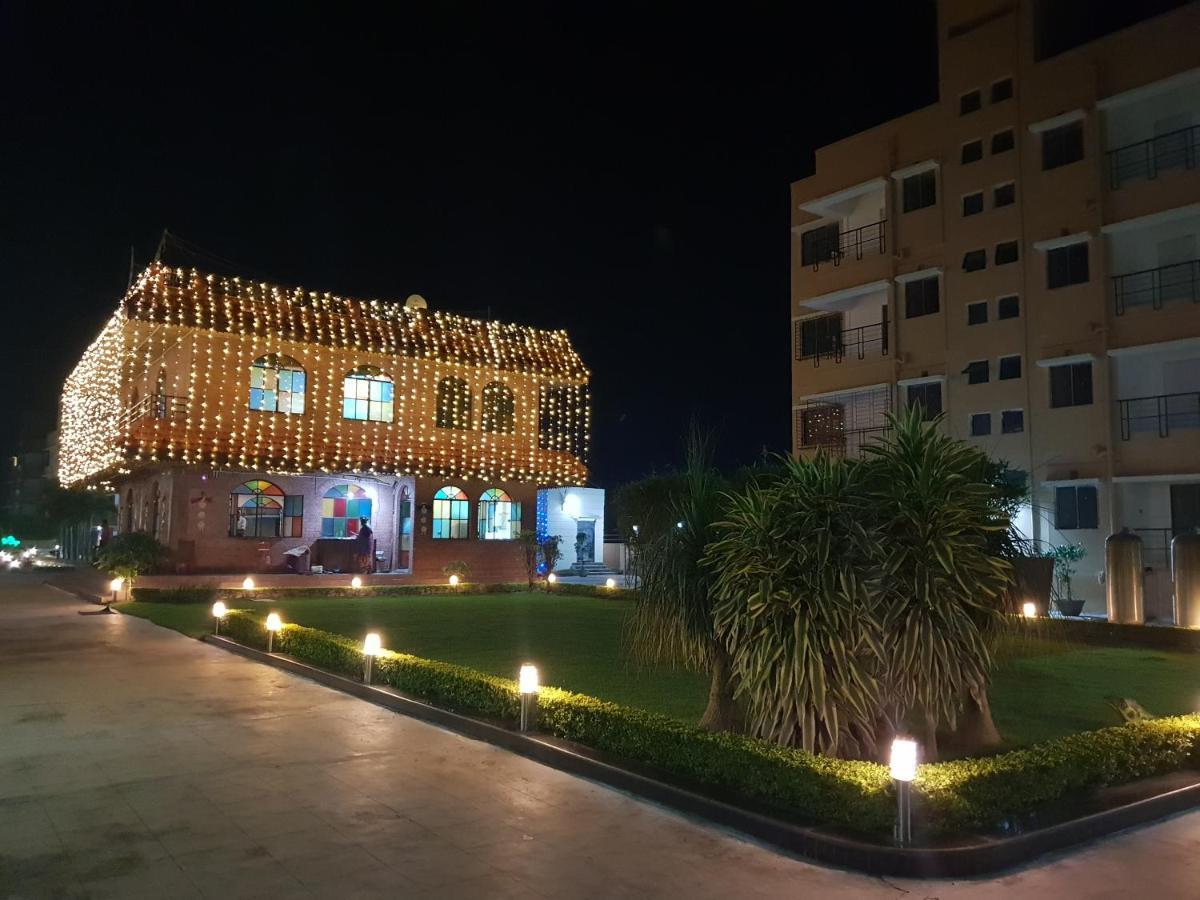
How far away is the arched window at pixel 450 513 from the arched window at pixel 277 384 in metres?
5.15

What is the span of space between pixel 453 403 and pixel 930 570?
24.4m

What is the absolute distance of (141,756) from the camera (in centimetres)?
826

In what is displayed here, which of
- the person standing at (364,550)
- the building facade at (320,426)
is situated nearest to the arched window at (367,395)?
the building facade at (320,426)

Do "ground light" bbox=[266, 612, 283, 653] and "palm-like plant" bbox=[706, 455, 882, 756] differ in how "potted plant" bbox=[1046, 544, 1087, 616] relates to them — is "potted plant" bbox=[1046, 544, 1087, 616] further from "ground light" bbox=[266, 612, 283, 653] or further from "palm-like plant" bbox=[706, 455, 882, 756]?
"ground light" bbox=[266, 612, 283, 653]

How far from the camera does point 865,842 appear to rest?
5.91m

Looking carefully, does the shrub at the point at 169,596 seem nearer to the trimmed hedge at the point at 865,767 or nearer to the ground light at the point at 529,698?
the trimmed hedge at the point at 865,767

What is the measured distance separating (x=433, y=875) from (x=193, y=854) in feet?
5.13

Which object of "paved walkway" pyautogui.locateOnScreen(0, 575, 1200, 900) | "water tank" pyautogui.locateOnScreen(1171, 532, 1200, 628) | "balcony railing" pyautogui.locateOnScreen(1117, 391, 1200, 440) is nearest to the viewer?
"paved walkway" pyautogui.locateOnScreen(0, 575, 1200, 900)

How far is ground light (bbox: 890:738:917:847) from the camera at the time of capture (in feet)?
19.6

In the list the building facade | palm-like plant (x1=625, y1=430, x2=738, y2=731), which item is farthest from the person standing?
palm-like plant (x1=625, y1=430, x2=738, y2=731)

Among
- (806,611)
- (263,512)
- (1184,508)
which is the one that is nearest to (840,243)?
(1184,508)

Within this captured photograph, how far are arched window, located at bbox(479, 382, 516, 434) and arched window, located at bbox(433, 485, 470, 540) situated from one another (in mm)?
2387

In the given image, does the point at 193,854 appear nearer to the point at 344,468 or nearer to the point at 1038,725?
the point at 1038,725

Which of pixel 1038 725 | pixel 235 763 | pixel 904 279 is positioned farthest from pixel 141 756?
pixel 904 279
